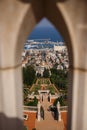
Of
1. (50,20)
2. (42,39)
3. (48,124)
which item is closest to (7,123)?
(50,20)

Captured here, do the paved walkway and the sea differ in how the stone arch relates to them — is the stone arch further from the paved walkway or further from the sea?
the paved walkway

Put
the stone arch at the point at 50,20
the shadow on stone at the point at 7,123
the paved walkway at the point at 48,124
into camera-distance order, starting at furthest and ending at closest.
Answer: the paved walkway at the point at 48,124 → the shadow on stone at the point at 7,123 → the stone arch at the point at 50,20

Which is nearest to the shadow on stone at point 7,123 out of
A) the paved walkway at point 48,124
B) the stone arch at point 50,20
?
the stone arch at point 50,20

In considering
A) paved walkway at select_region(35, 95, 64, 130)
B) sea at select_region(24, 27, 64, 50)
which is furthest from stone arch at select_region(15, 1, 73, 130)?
paved walkway at select_region(35, 95, 64, 130)

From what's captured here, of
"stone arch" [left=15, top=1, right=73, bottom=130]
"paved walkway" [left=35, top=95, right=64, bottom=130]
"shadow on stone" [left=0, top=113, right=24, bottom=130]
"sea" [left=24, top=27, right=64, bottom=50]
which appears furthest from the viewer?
"paved walkway" [left=35, top=95, right=64, bottom=130]

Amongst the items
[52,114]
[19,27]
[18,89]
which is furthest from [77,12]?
[52,114]

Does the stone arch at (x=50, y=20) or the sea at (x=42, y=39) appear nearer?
the stone arch at (x=50, y=20)

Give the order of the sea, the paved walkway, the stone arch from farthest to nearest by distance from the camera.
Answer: the paved walkway < the sea < the stone arch

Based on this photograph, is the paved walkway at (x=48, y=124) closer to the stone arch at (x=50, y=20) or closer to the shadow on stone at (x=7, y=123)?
the shadow on stone at (x=7, y=123)

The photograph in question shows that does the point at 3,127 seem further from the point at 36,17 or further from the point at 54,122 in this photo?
the point at 54,122

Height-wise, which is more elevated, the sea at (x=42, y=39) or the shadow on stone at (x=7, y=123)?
the sea at (x=42, y=39)

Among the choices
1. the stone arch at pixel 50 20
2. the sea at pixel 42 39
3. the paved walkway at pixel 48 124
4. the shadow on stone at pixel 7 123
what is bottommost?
the paved walkway at pixel 48 124

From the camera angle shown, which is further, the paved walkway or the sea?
the paved walkway
